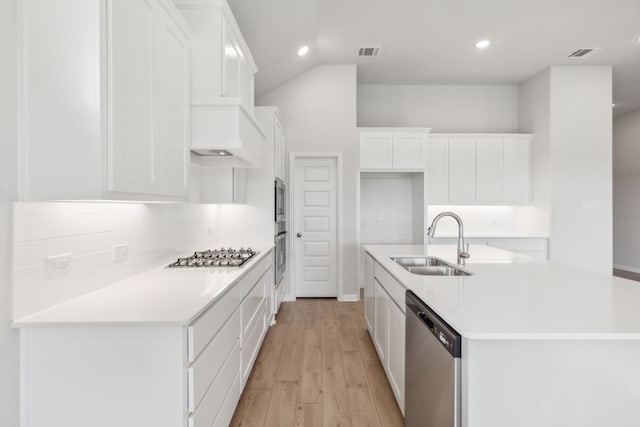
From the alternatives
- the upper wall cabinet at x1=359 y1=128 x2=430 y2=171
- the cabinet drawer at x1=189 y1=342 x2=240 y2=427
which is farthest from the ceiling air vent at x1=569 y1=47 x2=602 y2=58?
the cabinet drawer at x1=189 y1=342 x2=240 y2=427

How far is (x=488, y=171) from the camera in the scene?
5.03m

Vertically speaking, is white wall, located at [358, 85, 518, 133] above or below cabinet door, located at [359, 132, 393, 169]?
above

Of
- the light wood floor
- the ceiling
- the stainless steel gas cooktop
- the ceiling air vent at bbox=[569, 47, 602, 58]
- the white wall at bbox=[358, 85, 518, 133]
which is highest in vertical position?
the ceiling air vent at bbox=[569, 47, 602, 58]

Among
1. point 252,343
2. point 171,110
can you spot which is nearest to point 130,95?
point 171,110

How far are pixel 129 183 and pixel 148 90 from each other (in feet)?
1.59

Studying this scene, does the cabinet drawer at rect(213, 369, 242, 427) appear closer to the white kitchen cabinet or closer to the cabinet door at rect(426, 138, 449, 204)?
the white kitchen cabinet

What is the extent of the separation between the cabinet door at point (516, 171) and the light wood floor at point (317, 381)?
10.8ft

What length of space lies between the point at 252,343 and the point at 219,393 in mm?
819

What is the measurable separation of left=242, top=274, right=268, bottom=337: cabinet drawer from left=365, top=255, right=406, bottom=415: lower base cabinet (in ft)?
3.28

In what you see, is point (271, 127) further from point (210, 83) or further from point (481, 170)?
point (481, 170)

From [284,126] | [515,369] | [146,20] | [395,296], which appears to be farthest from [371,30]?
[515,369]

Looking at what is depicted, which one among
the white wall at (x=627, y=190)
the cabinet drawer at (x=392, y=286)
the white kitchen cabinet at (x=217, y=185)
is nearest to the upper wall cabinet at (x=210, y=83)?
the white kitchen cabinet at (x=217, y=185)

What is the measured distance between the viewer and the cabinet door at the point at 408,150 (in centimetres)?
474

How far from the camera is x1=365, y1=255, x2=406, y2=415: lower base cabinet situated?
1930 mm
